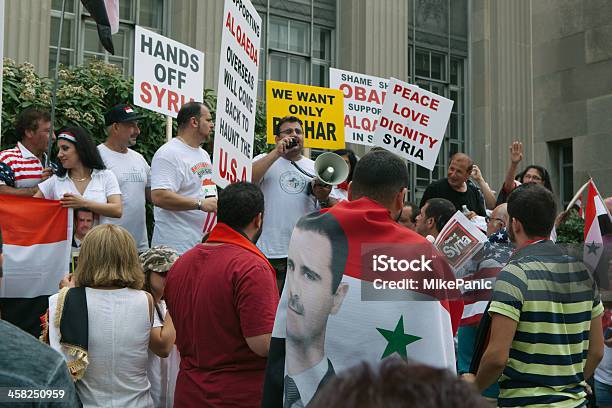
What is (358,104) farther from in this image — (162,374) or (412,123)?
(162,374)

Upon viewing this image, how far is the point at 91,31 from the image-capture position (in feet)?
44.5

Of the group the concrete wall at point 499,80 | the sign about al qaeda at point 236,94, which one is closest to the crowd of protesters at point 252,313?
the sign about al qaeda at point 236,94

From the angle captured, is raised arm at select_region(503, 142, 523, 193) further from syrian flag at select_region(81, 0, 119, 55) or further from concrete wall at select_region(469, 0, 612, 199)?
concrete wall at select_region(469, 0, 612, 199)

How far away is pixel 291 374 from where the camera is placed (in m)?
3.26

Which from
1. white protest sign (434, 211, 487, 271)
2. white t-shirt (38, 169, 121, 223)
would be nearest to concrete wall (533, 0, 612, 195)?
white protest sign (434, 211, 487, 271)

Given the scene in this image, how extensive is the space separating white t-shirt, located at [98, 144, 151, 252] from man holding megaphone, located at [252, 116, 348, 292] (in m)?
0.96

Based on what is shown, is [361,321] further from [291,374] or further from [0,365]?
[0,365]

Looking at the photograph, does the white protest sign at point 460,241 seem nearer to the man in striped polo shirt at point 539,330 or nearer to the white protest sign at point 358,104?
the man in striped polo shirt at point 539,330

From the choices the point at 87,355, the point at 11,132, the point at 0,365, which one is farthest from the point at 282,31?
the point at 0,365

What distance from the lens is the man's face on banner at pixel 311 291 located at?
126 inches

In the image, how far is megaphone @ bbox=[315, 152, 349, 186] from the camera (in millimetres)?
6219

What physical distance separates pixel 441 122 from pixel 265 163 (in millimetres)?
3698

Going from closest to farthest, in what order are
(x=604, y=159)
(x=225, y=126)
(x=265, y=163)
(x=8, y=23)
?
1. (x=225, y=126)
2. (x=265, y=163)
3. (x=8, y=23)
4. (x=604, y=159)

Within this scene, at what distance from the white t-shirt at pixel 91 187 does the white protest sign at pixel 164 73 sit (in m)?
1.45
